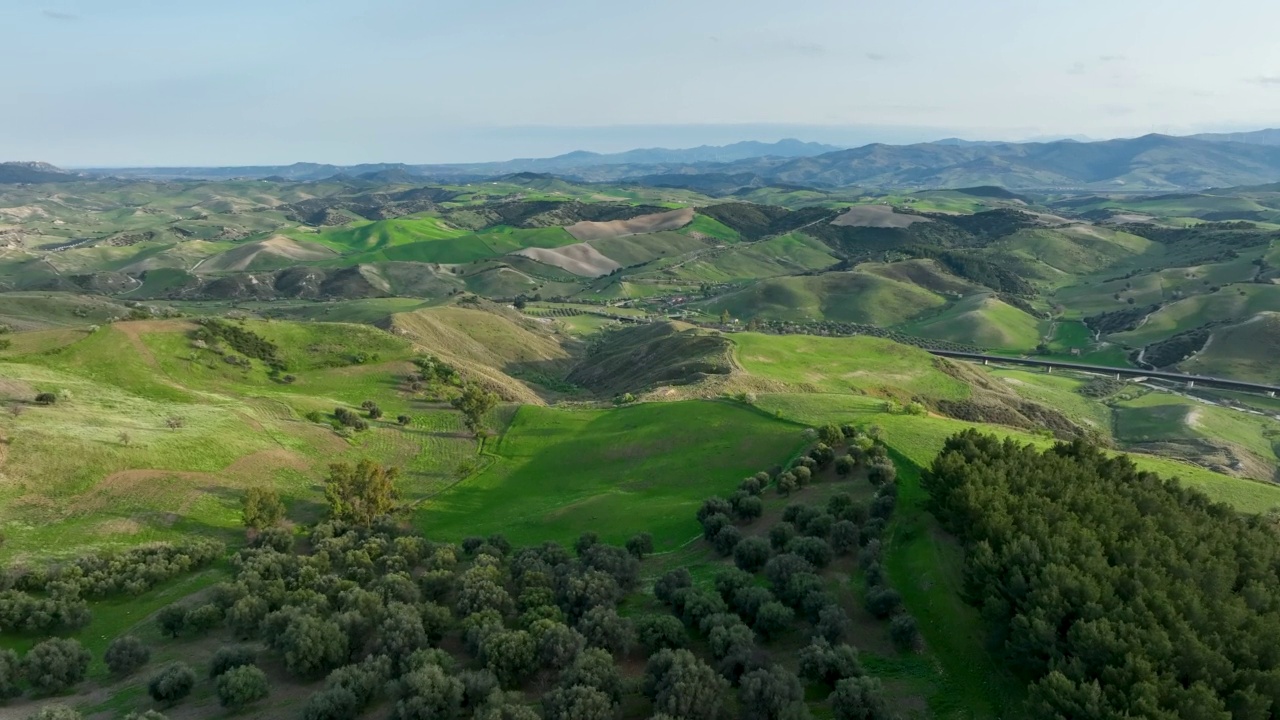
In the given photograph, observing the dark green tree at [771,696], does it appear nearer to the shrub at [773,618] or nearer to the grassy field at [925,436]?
the shrub at [773,618]

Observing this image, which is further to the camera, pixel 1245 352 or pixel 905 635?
pixel 1245 352

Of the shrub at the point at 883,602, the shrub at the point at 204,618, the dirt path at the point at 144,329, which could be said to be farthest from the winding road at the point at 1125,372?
the dirt path at the point at 144,329

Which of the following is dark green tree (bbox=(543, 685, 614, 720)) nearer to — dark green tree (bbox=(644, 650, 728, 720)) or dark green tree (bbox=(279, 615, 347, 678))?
dark green tree (bbox=(644, 650, 728, 720))

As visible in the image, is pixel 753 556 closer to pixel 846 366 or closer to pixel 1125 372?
pixel 846 366

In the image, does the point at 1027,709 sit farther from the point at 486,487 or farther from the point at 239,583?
the point at 486,487

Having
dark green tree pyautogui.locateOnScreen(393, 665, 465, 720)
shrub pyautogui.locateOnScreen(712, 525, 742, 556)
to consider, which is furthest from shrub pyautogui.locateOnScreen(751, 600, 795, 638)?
dark green tree pyautogui.locateOnScreen(393, 665, 465, 720)

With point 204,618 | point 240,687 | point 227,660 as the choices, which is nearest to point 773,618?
point 240,687
